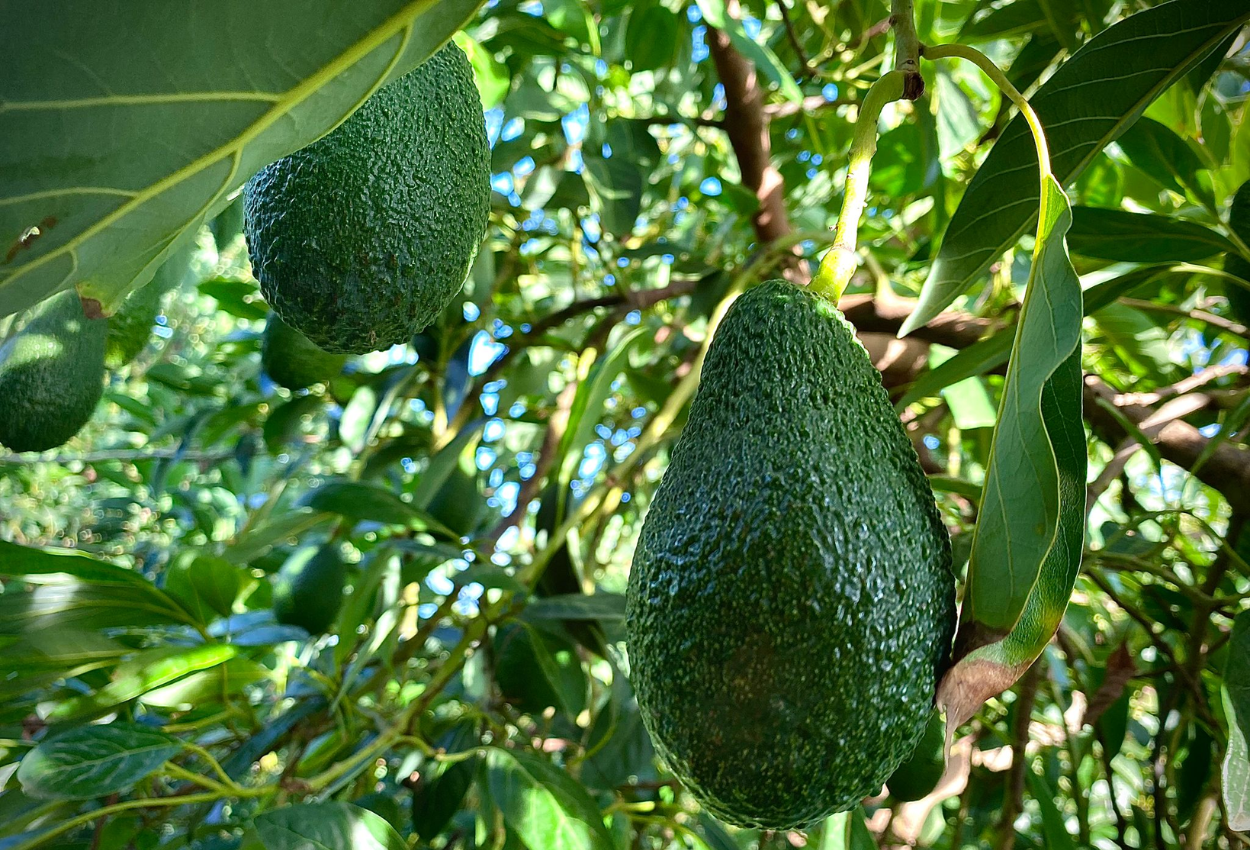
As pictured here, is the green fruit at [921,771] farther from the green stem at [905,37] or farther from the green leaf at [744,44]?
the green leaf at [744,44]

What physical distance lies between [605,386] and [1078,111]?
0.47 meters

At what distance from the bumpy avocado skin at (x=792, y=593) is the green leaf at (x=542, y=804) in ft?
0.97

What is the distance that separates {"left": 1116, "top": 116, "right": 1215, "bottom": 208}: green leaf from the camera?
2.83 ft

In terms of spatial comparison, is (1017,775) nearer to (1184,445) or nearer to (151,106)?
(1184,445)

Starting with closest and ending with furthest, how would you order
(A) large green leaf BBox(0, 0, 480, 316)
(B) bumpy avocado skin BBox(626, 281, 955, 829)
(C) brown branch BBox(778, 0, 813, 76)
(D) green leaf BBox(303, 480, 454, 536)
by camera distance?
(A) large green leaf BBox(0, 0, 480, 316)
(B) bumpy avocado skin BBox(626, 281, 955, 829)
(D) green leaf BBox(303, 480, 454, 536)
(C) brown branch BBox(778, 0, 813, 76)

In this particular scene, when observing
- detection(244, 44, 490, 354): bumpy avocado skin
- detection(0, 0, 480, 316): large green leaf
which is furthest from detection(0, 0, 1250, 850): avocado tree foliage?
detection(244, 44, 490, 354): bumpy avocado skin

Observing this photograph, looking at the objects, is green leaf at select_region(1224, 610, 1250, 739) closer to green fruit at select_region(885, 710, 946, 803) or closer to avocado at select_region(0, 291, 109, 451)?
green fruit at select_region(885, 710, 946, 803)

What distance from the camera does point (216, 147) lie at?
1.14ft

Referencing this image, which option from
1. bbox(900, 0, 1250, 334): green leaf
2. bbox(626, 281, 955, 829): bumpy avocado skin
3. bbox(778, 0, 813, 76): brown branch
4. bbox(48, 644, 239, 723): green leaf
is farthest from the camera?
bbox(778, 0, 813, 76): brown branch

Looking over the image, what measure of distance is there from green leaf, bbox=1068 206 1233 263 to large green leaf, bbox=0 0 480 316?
0.60 meters

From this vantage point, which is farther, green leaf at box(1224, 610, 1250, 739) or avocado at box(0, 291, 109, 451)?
avocado at box(0, 291, 109, 451)

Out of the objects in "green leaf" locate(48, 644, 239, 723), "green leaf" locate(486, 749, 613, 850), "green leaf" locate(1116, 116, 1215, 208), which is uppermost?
"green leaf" locate(1116, 116, 1215, 208)

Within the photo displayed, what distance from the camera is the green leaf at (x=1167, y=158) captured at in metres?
0.86

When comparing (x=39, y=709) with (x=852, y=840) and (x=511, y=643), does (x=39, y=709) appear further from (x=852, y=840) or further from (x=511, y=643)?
(x=852, y=840)
